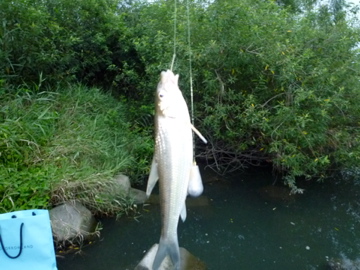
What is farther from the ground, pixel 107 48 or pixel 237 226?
pixel 107 48

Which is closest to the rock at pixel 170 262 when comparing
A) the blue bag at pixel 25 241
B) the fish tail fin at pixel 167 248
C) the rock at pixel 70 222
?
the rock at pixel 70 222

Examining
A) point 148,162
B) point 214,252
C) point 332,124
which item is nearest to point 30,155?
point 148,162

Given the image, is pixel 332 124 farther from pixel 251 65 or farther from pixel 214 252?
pixel 214 252

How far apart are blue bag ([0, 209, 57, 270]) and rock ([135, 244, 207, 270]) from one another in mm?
1226

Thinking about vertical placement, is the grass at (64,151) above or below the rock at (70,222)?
above

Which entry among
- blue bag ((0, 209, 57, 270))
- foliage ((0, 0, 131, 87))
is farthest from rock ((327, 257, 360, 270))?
foliage ((0, 0, 131, 87))

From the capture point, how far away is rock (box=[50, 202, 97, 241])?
179 inches

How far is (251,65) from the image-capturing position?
6.05 meters

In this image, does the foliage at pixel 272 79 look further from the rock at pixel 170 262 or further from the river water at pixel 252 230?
the rock at pixel 170 262

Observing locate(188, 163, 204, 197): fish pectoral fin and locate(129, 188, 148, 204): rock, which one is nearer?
locate(188, 163, 204, 197): fish pectoral fin

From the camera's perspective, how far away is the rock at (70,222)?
4547 millimetres

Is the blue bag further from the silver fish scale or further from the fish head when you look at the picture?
the fish head

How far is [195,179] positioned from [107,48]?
585 centimetres

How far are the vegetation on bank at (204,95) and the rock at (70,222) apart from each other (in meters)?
0.16
